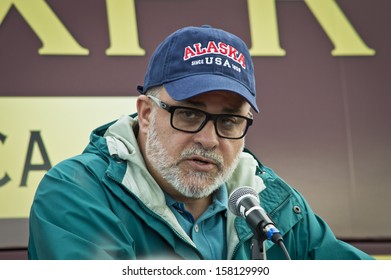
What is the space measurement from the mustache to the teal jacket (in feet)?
0.48

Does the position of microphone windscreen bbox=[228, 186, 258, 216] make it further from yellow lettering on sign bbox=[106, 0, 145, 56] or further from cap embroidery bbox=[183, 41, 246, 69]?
yellow lettering on sign bbox=[106, 0, 145, 56]

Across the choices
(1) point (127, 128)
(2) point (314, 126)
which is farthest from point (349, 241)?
(1) point (127, 128)

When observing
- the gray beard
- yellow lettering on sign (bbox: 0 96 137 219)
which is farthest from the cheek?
yellow lettering on sign (bbox: 0 96 137 219)

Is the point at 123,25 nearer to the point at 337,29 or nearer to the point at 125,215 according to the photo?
the point at 337,29

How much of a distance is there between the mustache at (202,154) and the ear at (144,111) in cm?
20

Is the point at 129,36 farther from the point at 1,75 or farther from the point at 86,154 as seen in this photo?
the point at 86,154

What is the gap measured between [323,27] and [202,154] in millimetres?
1167

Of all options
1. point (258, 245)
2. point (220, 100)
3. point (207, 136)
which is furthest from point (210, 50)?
point (258, 245)

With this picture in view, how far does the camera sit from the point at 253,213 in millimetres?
1852

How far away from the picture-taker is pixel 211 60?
7.48 ft

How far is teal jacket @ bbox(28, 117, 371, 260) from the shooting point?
6.70ft

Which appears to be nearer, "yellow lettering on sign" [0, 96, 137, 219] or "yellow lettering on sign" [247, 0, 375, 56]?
"yellow lettering on sign" [0, 96, 137, 219]
